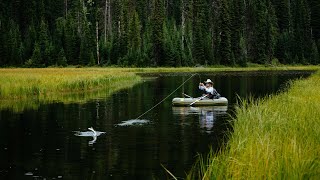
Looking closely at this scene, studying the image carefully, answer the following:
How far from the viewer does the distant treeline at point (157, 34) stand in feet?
260

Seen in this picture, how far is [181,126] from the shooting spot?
66.2 feet

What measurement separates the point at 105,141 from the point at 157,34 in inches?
2637

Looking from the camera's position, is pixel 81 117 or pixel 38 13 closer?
pixel 81 117

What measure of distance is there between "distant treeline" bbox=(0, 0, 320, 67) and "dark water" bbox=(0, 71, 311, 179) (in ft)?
175

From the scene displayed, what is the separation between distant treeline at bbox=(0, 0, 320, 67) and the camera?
260ft

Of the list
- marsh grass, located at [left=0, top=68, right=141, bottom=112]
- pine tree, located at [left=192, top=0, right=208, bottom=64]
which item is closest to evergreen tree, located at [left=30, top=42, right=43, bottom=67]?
pine tree, located at [left=192, top=0, right=208, bottom=64]

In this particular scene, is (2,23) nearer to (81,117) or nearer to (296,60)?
(296,60)

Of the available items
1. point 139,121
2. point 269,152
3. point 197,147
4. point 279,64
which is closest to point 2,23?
point 279,64

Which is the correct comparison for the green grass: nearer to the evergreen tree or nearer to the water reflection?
the water reflection

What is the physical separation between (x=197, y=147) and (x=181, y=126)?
4.56 metres

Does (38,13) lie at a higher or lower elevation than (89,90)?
higher

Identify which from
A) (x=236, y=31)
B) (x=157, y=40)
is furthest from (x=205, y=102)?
(x=236, y=31)

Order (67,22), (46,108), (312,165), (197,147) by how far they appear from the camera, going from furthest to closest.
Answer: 1. (67,22)
2. (46,108)
3. (197,147)
4. (312,165)

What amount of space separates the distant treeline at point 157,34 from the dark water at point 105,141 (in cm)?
5319
